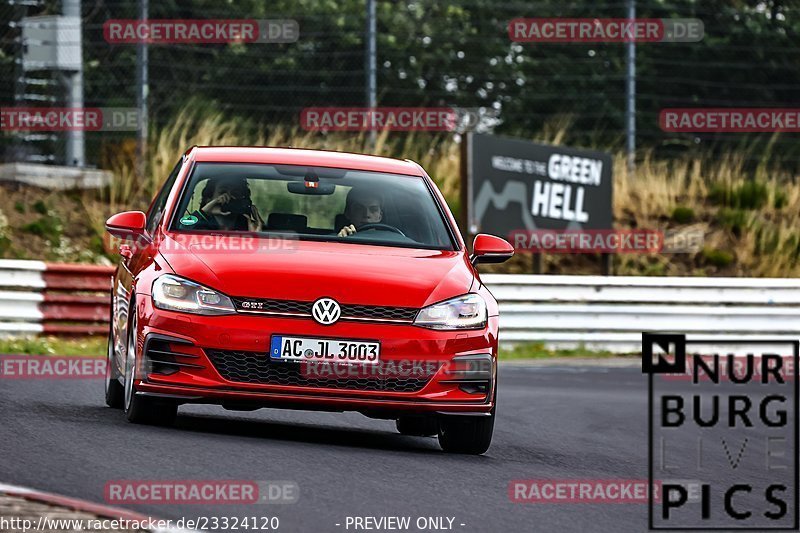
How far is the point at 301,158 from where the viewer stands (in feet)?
32.8

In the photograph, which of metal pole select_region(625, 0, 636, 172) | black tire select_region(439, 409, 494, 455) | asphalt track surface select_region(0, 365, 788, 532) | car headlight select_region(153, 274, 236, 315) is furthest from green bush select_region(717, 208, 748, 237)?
car headlight select_region(153, 274, 236, 315)

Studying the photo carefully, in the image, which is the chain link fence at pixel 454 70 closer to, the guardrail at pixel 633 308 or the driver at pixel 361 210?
the guardrail at pixel 633 308

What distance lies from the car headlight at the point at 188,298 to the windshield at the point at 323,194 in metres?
0.72

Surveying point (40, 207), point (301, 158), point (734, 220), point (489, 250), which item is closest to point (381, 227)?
point (489, 250)

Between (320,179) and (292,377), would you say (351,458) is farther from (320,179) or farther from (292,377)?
(320,179)

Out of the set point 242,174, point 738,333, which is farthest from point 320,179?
point 738,333

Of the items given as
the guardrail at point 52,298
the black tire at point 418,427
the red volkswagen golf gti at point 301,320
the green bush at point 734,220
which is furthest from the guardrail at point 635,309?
the red volkswagen golf gti at point 301,320

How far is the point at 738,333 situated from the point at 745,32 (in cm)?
905

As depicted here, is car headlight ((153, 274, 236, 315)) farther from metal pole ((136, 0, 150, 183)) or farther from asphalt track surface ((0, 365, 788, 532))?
metal pole ((136, 0, 150, 183))

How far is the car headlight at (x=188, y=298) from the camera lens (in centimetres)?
842

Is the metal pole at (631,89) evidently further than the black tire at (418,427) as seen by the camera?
Yes

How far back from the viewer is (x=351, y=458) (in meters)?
8.39

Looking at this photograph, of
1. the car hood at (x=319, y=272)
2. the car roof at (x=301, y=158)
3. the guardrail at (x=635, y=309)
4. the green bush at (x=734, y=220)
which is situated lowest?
the guardrail at (x=635, y=309)

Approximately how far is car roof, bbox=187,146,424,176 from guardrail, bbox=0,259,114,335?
6641 mm
